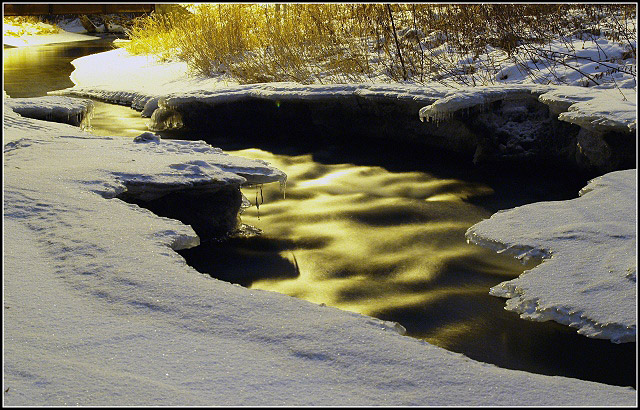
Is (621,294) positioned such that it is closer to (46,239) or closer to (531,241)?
(531,241)

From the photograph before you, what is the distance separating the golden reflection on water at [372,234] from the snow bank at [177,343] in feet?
3.34

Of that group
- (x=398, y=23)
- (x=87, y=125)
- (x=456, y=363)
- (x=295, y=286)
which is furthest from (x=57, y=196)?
(x=398, y=23)

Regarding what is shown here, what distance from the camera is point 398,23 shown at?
11.0m

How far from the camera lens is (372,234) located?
17.1 ft

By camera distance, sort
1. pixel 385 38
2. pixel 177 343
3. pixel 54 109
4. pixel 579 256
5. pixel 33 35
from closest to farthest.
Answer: pixel 177 343, pixel 579 256, pixel 54 109, pixel 385 38, pixel 33 35

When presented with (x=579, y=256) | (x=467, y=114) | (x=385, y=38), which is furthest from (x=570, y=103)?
(x=385, y=38)

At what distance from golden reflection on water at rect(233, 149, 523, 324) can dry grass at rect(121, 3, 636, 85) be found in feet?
8.42

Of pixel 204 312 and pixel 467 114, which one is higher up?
pixel 467 114

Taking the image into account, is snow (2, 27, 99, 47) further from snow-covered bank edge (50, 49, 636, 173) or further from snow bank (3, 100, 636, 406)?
snow bank (3, 100, 636, 406)

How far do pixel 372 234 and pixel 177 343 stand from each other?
2.84m

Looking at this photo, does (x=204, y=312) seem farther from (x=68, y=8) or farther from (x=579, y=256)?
(x=68, y=8)

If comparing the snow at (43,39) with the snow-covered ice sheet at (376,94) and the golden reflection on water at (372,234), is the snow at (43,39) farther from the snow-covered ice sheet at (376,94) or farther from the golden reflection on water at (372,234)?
the golden reflection on water at (372,234)

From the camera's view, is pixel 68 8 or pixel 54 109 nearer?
pixel 54 109

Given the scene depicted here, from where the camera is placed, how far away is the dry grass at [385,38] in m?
9.32
